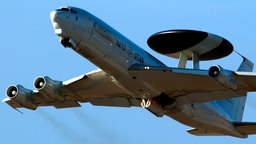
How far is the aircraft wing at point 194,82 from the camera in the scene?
62.0 m

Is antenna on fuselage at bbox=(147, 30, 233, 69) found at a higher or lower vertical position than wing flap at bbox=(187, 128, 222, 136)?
higher

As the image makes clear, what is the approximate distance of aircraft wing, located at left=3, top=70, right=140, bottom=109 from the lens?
225ft

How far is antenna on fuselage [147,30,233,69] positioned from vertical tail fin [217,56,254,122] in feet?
20.5

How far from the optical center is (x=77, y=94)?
234ft

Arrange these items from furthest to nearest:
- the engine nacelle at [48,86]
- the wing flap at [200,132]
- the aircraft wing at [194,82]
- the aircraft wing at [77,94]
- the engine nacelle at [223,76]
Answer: the wing flap at [200,132] → the engine nacelle at [48,86] → the aircraft wing at [77,94] → the aircraft wing at [194,82] → the engine nacelle at [223,76]

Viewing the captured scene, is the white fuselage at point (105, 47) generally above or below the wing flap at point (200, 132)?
above

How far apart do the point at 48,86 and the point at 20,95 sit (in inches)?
130

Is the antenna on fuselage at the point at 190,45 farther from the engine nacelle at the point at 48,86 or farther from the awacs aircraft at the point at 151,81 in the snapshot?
the engine nacelle at the point at 48,86

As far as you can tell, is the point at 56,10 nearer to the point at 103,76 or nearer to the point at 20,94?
the point at 103,76

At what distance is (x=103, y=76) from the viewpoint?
220ft

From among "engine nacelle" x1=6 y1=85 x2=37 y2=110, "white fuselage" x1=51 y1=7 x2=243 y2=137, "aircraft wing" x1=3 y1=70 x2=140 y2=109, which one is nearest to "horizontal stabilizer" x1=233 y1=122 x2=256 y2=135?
"aircraft wing" x1=3 y1=70 x2=140 y2=109

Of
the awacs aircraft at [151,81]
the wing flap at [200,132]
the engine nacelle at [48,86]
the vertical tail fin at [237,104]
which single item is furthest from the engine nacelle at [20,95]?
the vertical tail fin at [237,104]

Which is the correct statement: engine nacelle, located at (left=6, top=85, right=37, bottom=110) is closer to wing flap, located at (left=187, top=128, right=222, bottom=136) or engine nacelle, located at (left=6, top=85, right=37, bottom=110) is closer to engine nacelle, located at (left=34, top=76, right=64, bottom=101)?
engine nacelle, located at (left=34, top=76, right=64, bottom=101)

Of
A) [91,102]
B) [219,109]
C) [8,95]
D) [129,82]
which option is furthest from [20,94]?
[219,109]
